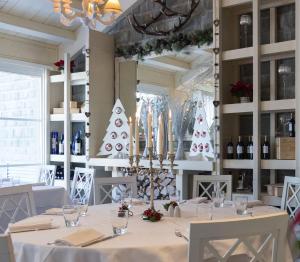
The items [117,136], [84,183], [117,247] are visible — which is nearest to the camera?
[117,247]

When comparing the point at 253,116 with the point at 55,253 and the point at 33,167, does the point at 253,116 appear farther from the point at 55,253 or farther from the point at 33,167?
the point at 33,167

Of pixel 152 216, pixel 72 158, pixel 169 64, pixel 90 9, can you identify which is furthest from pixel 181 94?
pixel 152 216

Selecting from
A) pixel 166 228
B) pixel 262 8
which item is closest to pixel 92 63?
pixel 262 8

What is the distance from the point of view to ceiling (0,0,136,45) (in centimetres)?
481

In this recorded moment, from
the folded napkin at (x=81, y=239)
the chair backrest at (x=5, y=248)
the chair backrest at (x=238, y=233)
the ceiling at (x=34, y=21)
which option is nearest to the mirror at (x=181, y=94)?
the ceiling at (x=34, y=21)

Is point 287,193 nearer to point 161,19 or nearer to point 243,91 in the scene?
point 243,91

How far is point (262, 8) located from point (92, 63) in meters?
2.07

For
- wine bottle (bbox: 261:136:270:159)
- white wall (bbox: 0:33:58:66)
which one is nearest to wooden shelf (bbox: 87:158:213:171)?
wine bottle (bbox: 261:136:270:159)

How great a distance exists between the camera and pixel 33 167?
217 inches

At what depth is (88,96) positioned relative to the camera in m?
4.96

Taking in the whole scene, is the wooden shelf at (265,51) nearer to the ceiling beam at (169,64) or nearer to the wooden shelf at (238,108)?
the wooden shelf at (238,108)

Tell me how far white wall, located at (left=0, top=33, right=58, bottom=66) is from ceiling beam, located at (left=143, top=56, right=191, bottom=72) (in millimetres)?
1545

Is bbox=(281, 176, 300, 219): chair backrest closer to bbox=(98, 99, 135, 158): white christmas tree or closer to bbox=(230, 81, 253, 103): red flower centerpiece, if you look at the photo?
bbox=(230, 81, 253, 103): red flower centerpiece

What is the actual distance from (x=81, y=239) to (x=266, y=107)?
250 centimetres
